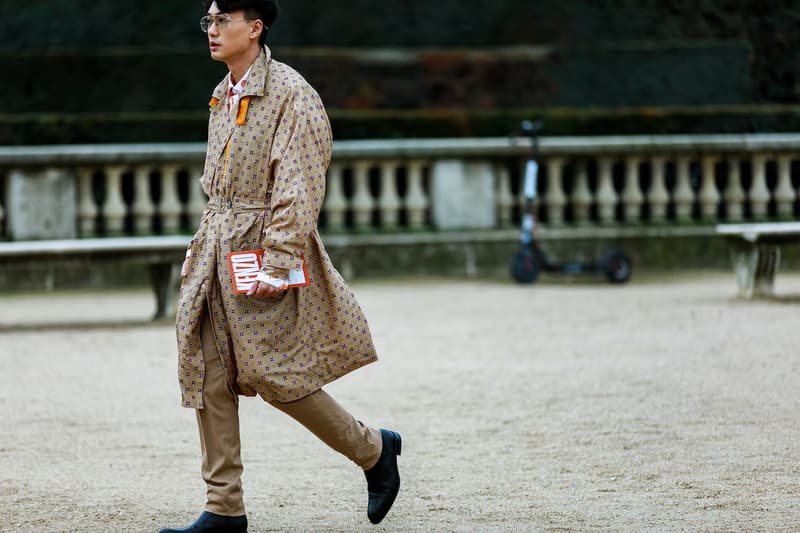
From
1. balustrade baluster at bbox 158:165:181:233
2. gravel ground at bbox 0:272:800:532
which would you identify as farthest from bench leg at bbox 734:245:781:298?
balustrade baluster at bbox 158:165:181:233

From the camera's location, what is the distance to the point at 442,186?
12.7 metres

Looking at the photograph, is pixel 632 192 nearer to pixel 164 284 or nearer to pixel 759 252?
pixel 759 252

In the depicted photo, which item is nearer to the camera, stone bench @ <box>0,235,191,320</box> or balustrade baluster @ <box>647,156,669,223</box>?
stone bench @ <box>0,235,191,320</box>

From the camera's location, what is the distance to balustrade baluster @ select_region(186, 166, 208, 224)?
12.2m

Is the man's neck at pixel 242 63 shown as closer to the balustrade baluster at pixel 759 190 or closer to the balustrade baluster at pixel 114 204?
the balustrade baluster at pixel 114 204

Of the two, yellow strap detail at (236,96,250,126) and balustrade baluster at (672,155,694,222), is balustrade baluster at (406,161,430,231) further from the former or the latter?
yellow strap detail at (236,96,250,126)

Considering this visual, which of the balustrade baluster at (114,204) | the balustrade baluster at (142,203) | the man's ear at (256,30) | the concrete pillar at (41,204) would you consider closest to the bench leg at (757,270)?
the balustrade baluster at (142,203)

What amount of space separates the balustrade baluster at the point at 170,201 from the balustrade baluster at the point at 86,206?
0.56 meters

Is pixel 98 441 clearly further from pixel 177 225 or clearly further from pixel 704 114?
pixel 704 114

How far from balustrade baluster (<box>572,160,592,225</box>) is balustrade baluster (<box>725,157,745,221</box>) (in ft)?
3.93

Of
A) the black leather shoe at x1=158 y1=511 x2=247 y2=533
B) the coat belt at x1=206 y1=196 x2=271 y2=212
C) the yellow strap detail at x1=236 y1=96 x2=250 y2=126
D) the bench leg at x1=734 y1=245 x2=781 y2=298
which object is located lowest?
the bench leg at x1=734 y1=245 x2=781 y2=298

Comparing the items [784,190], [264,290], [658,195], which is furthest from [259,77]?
[784,190]

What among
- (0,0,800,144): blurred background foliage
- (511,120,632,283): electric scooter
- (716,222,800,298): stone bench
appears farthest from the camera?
(0,0,800,144): blurred background foliage

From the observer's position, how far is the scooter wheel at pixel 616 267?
11898 millimetres
